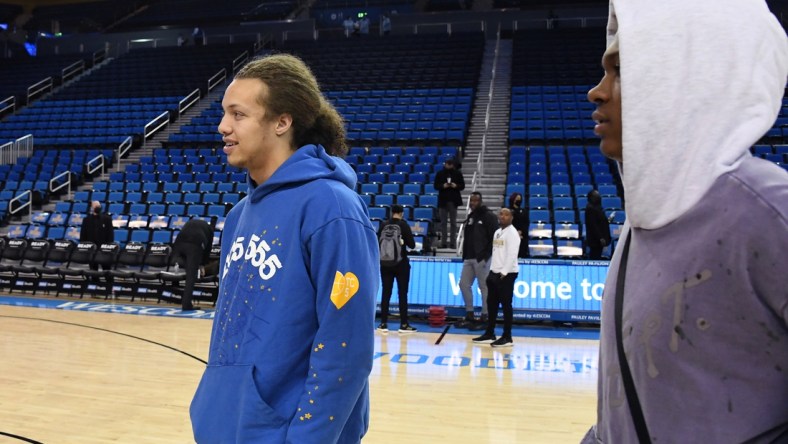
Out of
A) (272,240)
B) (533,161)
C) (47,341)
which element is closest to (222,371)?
(272,240)

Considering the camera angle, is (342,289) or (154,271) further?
(154,271)

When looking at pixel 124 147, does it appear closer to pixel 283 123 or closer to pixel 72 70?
pixel 72 70

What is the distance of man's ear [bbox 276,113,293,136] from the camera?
1656 millimetres

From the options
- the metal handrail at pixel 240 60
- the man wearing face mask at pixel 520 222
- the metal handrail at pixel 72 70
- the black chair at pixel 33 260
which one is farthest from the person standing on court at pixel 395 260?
the metal handrail at pixel 72 70

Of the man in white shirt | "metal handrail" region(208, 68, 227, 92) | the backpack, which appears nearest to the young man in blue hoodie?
the man in white shirt

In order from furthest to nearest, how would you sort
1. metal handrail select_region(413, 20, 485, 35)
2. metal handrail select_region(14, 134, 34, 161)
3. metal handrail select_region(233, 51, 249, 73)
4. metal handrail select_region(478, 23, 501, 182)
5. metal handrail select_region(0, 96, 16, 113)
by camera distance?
metal handrail select_region(413, 20, 485, 35) < metal handrail select_region(233, 51, 249, 73) < metal handrail select_region(0, 96, 16, 113) < metal handrail select_region(14, 134, 34, 161) < metal handrail select_region(478, 23, 501, 182)

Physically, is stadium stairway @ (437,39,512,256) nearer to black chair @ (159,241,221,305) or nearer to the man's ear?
black chair @ (159,241,221,305)

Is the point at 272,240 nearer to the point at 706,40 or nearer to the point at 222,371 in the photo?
the point at 222,371

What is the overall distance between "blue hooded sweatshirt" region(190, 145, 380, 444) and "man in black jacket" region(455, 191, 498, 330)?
22.7ft

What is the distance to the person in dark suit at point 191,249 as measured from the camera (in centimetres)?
1014

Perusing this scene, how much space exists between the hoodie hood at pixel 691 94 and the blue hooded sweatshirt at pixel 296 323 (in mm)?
758

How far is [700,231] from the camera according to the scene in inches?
30.7

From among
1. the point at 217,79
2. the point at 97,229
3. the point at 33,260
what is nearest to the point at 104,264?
the point at 97,229

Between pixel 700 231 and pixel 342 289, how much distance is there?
0.83 m
